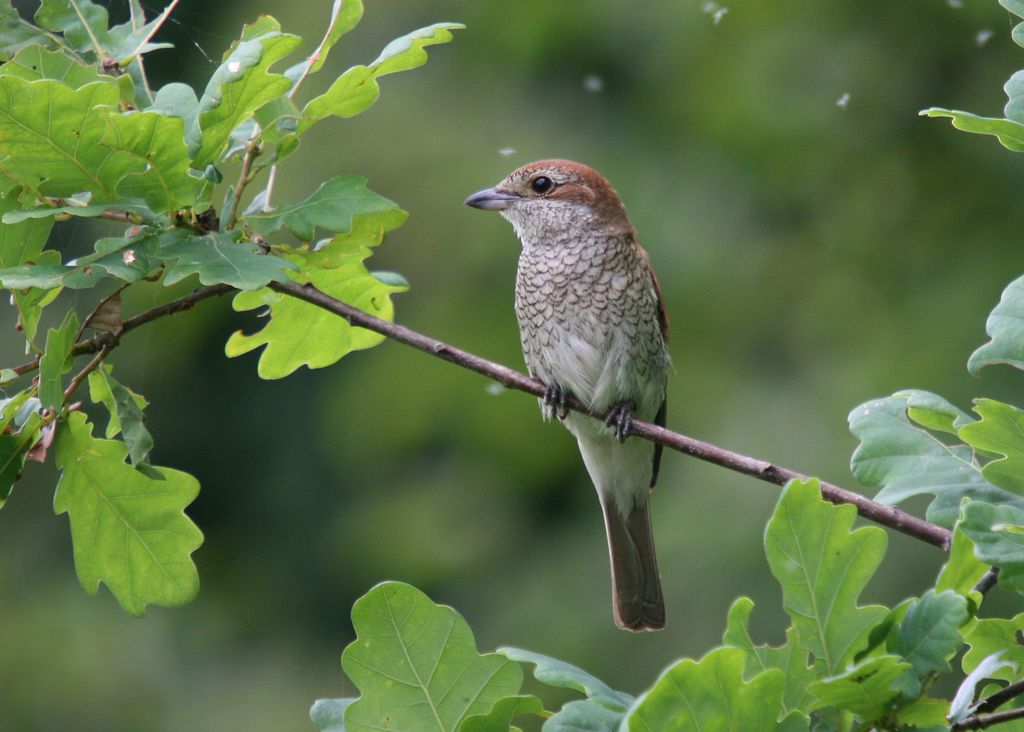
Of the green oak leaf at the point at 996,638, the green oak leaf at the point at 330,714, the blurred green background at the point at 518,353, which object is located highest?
the green oak leaf at the point at 996,638

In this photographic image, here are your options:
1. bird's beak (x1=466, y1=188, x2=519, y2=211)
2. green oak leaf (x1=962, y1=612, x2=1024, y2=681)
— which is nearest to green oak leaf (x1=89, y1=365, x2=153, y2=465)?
green oak leaf (x1=962, y1=612, x2=1024, y2=681)

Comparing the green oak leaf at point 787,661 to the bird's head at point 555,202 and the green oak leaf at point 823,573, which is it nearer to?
the green oak leaf at point 823,573

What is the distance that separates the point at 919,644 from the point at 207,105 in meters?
1.41

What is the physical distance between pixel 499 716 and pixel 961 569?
63cm

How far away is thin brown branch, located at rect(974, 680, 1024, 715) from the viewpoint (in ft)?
5.53

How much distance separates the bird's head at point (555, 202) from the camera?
426cm

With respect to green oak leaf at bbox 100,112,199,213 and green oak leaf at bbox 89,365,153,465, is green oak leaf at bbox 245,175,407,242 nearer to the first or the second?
green oak leaf at bbox 100,112,199,213

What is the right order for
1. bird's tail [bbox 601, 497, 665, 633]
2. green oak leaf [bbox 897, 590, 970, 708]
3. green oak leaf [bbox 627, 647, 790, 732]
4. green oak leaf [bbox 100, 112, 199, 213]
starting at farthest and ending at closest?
bird's tail [bbox 601, 497, 665, 633], green oak leaf [bbox 100, 112, 199, 213], green oak leaf [bbox 897, 590, 970, 708], green oak leaf [bbox 627, 647, 790, 732]

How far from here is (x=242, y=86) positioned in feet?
7.37

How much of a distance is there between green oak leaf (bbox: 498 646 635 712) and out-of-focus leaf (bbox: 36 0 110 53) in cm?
154

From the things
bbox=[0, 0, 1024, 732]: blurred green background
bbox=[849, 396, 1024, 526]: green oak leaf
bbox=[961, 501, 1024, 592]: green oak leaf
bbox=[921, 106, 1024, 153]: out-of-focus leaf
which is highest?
bbox=[921, 106, 1024, 153]: out-of-focus leaf

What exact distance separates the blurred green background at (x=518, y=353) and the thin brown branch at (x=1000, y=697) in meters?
4.74

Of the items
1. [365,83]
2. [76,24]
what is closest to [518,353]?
[76,24]

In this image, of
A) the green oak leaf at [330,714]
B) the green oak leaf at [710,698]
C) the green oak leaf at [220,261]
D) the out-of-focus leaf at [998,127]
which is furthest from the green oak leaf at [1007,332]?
the green oak leaf at [220,261]
